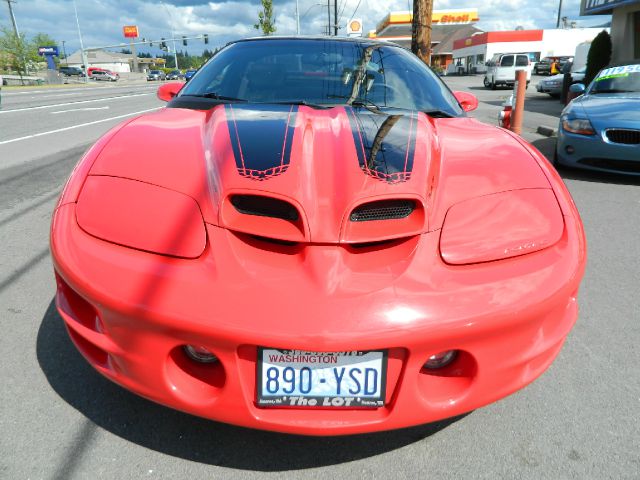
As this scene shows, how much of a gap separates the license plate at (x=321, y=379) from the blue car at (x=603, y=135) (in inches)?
197

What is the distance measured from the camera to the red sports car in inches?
50.1

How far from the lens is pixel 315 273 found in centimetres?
133

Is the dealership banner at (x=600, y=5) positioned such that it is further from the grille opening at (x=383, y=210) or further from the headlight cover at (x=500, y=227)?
the grille opening at (x=383, y=210)

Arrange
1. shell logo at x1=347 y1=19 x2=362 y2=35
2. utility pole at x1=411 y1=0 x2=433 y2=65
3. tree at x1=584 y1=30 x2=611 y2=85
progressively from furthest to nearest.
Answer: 1. shell logo at x1=347 y1=19 x2=362 y2=35
2. tree at x1=584 y1=30 x2=611 y2=85
3. utility pole at x1=411 y1=0 x2=433 y2=65

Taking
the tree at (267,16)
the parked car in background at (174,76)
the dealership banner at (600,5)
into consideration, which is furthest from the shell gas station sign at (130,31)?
the dealership banner at (600,5)

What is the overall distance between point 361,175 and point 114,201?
2.58 feet

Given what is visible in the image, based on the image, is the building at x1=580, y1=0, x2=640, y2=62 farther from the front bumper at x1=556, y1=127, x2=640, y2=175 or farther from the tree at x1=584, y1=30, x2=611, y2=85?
Answer: the front bumper at x1=556, y1=127, x2=640, y2=175

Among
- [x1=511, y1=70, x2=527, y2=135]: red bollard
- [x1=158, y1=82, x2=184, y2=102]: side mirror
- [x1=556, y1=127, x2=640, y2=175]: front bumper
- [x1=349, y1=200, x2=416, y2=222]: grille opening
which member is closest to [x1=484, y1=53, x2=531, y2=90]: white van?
[x1=511, y1=70, x2=527, y2=135]: red bollard

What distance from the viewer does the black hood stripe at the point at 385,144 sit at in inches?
63.5

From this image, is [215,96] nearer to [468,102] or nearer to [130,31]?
[468,102]

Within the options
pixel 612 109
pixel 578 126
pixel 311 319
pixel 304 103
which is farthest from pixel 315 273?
pixel 612 109

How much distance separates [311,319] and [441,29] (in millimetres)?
76221

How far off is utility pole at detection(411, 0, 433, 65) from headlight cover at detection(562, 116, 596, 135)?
5744 millimetres

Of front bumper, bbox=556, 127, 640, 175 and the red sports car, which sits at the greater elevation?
the red sports car
